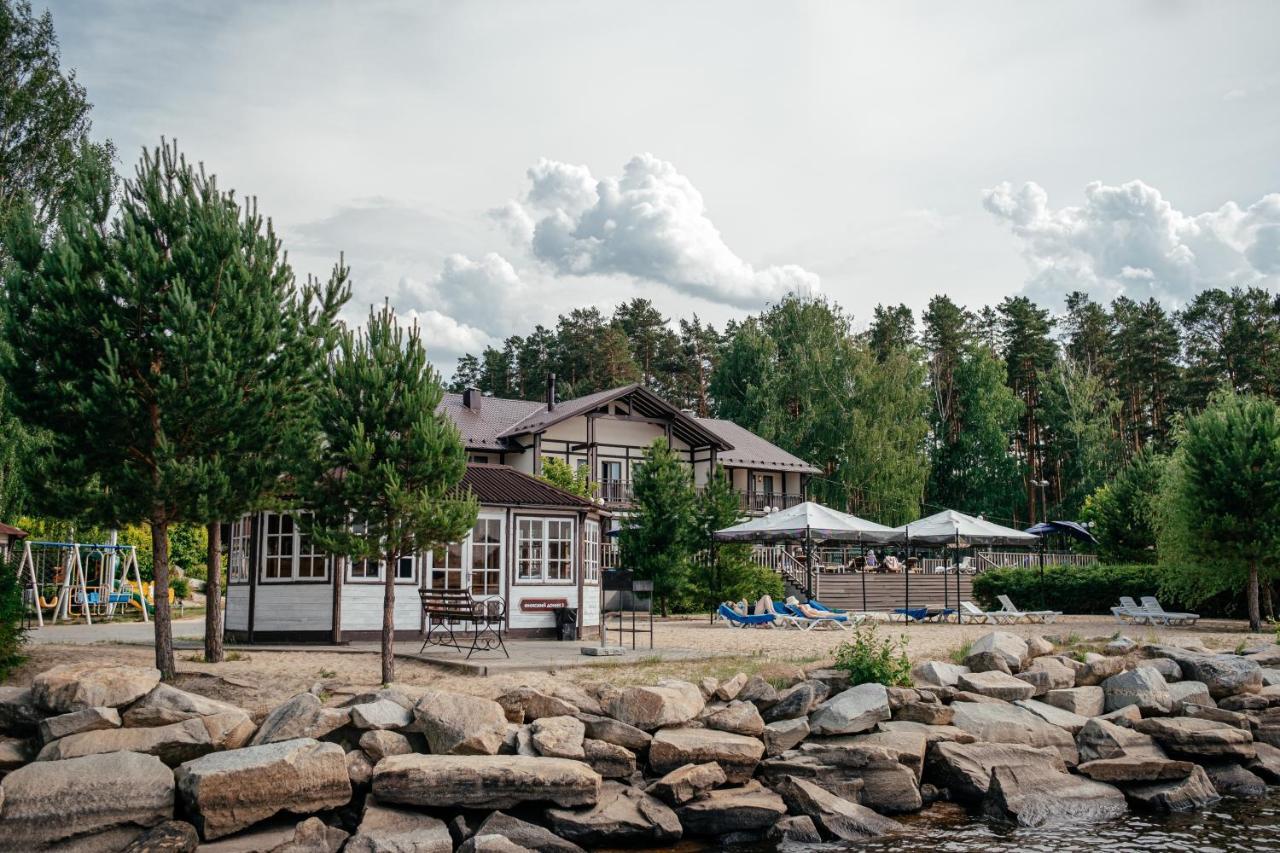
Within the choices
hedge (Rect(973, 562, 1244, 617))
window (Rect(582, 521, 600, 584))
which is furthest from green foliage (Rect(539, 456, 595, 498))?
hedge (Rect(973, 562, 1244, 617))

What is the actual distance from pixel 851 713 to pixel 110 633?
47.3 ft

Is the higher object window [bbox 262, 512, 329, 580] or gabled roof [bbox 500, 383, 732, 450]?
gabled roof [bbox 500, 383, 732, 450]

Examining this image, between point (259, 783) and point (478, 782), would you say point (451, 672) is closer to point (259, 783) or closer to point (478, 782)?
point (478, 782)

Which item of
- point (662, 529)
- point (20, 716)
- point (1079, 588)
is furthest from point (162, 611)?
point (1079, 588)

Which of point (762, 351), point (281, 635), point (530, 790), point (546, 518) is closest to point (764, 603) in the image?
point (546, 518)

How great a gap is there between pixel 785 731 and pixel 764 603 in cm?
1098

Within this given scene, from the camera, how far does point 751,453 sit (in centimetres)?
4138

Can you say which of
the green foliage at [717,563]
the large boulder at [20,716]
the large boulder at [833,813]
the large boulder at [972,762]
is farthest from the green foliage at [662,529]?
the large boulder at [20,716]

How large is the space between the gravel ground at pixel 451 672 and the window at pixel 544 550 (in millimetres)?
2047

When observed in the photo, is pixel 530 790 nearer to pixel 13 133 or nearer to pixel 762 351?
pixel 13 133

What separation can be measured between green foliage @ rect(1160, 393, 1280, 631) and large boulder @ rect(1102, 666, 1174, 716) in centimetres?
675

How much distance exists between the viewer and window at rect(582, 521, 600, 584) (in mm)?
18433

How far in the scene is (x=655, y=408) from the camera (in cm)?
3797

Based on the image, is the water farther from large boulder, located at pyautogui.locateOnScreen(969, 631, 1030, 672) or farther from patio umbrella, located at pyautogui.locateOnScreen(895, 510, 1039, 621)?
patio umbrella, located at pyautogui.locateOnScreen(895, 510, 1039, 621)
